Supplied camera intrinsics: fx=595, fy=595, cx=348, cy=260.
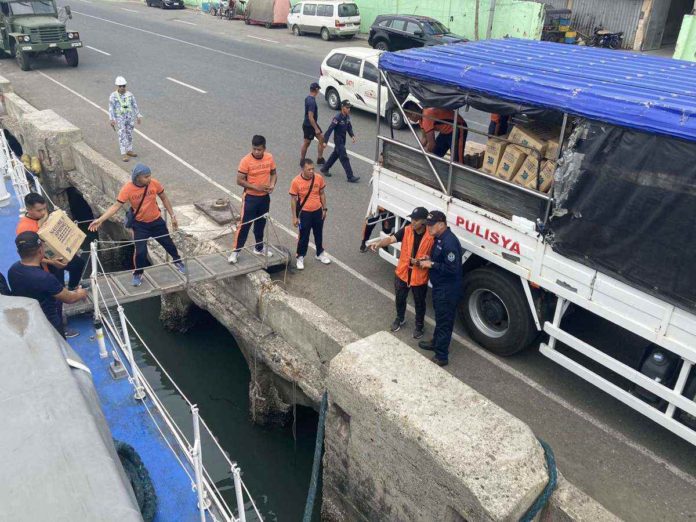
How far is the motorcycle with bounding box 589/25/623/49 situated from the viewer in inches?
1012

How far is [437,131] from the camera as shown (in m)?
7.72

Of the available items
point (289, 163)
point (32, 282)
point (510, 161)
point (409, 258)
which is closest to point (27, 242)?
point (32, 282)

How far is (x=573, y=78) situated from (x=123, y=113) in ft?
30.5

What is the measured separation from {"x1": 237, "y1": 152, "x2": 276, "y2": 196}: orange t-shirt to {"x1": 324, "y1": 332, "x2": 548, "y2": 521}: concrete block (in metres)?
3.39

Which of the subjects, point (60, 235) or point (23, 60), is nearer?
point (60, 235)

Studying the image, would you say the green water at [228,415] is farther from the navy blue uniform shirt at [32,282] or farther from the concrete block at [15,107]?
the concrete block at [15,107]

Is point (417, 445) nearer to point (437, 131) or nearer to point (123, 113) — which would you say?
point (437, 131)

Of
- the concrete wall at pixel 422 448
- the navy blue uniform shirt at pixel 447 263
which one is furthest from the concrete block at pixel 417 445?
the navy blue uniform shirt at pixel 447 263

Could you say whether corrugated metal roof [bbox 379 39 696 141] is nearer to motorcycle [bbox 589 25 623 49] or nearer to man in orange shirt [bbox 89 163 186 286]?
man in orange shirt [bbox 89 163 186 286]

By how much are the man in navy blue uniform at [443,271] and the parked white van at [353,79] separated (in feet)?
31.2

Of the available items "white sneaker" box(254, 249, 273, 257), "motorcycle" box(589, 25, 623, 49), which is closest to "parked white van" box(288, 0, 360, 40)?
"motorcycle" box(589, 25, 623, 49)

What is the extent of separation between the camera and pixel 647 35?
25.9 metres

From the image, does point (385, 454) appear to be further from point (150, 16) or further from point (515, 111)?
point (150, 16)

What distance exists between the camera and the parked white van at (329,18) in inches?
1169
